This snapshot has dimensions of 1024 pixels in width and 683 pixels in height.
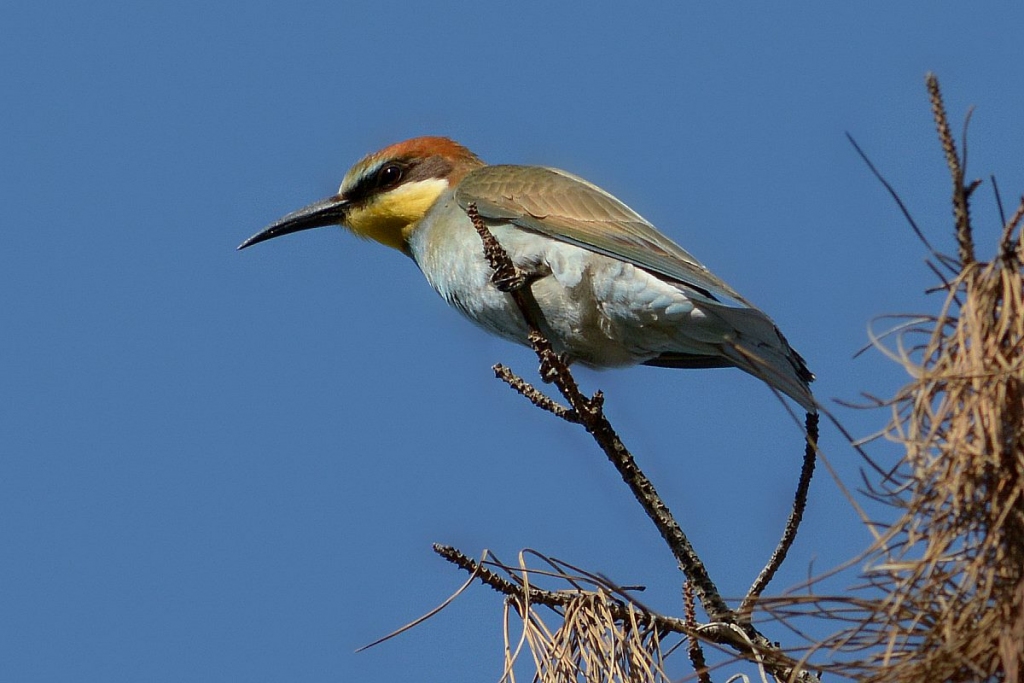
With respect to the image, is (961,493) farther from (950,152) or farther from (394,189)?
(394,189)

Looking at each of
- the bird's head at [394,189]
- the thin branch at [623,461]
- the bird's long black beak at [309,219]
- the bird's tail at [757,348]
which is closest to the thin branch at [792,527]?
the thin branch at [623,461]

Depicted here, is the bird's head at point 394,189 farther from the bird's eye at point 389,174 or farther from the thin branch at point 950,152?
the thin branch at point 950,152

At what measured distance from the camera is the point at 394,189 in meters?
4.93

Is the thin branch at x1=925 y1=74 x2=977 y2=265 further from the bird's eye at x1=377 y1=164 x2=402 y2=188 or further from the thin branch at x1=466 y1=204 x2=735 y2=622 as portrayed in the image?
the bird's eye at x1=377 y1=164 x2=402 y2=188

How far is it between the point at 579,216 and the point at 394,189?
3.39 feet

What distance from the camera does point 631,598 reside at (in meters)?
2.35

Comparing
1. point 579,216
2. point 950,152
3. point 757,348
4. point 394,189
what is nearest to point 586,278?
point 579,216

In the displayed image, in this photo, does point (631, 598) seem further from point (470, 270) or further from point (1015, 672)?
point (470, 270)

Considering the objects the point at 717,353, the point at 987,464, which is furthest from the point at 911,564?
the point at 717,353

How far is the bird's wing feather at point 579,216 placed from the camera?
3787mm

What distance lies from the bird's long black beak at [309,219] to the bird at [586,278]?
36 cm

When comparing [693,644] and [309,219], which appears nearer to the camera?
[693,644]

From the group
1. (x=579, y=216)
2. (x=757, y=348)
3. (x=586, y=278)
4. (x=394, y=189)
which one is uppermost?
(x=394, y=189)

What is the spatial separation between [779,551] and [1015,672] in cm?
90
